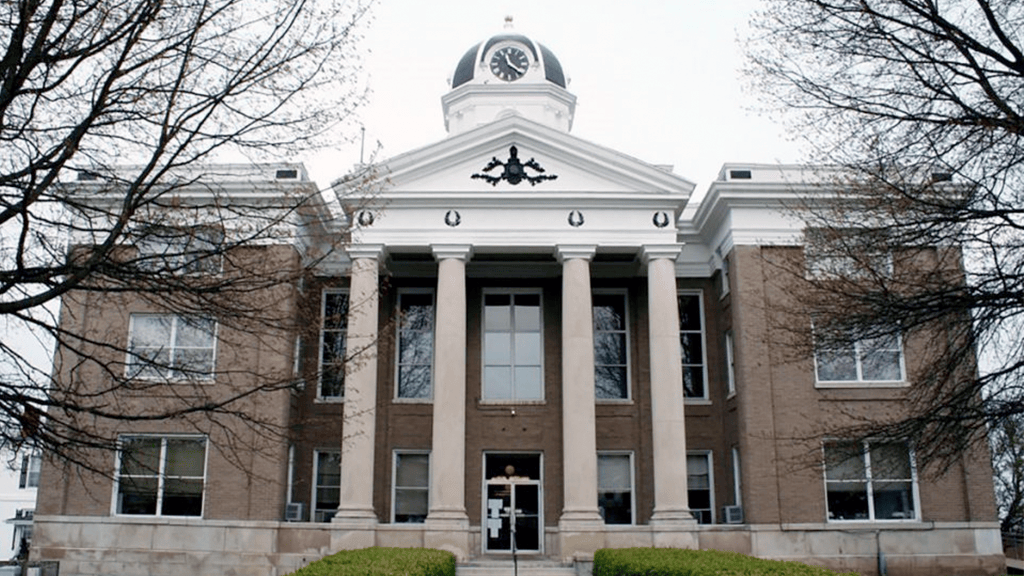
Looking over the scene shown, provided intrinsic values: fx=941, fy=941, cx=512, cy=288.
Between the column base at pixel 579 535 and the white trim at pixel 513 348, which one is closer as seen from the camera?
the column base at pixel 579 535

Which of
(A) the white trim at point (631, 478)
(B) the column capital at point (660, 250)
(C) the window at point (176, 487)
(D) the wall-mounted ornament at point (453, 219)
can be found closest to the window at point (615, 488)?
(A) the white trim at point (631, 478)

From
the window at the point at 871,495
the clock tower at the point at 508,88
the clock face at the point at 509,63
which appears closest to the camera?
the window at the point at 871,495

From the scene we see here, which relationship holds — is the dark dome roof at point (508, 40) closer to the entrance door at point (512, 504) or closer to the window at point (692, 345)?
the window at point (692, 345)

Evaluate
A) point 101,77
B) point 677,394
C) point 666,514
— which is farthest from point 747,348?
point 101,77

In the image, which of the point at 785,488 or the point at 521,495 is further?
the point at 521,495

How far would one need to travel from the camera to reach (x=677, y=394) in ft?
79.4

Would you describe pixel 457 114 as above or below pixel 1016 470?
above

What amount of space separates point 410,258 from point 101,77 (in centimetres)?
1761

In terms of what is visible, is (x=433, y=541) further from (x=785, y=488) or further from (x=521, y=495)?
(x=785, y=488)

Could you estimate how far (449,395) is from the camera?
23.9 metres

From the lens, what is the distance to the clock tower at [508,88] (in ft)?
113

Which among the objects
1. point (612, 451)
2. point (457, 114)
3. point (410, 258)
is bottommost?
point (612, 451)

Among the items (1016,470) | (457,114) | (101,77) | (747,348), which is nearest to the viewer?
(101,77)

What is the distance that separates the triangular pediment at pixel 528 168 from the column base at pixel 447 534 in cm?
835
